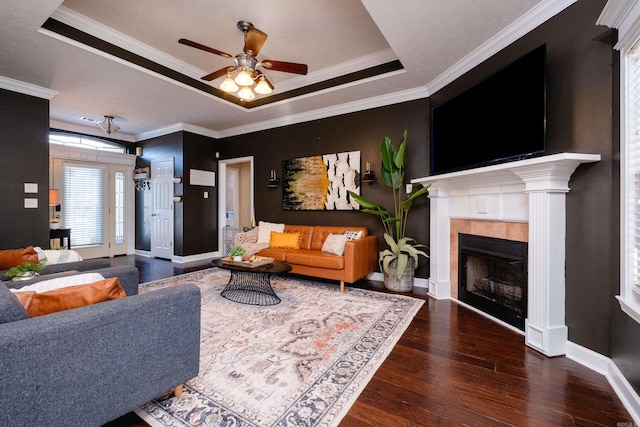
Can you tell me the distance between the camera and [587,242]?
2.08m

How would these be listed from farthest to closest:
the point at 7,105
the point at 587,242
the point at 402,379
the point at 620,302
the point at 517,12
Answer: the point at 7,105 < the point at 517,12 < the point at 587,242 < the point at 402,379 < the point at 620,302

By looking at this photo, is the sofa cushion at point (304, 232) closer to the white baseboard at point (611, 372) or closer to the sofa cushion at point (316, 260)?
the sofa cushion at point (316, 260)

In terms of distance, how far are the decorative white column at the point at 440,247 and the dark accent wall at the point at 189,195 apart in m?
4.64

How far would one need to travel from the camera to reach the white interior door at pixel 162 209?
6036 millimetres

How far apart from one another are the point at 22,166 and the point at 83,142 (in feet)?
9.96

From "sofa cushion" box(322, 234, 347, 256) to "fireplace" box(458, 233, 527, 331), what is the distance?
147cm

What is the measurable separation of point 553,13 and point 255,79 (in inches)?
106

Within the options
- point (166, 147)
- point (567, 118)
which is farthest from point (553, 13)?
point (166, 147)

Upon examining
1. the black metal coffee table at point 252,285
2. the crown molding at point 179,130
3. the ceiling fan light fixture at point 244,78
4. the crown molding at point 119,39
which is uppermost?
the crown molding at point 119,39

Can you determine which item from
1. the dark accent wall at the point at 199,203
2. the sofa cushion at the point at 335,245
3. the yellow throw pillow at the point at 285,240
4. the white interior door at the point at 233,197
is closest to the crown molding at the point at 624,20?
the sofa cushion at the point at 335,245

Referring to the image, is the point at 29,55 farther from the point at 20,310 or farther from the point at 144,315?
the point at 144,315

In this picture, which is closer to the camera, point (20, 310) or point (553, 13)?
point (20, 310)

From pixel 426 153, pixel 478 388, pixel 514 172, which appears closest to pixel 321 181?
pixel 426 153

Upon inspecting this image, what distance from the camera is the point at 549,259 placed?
222cm
